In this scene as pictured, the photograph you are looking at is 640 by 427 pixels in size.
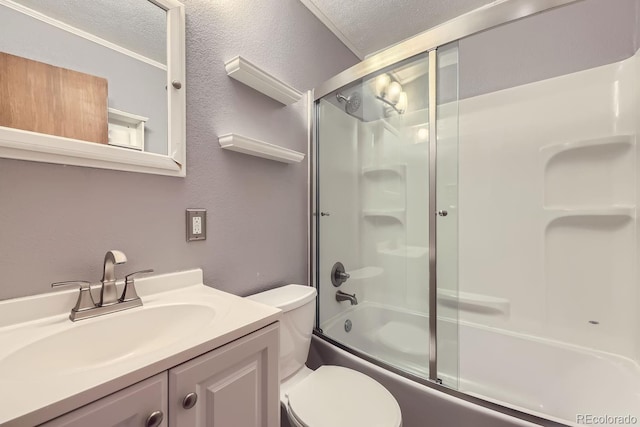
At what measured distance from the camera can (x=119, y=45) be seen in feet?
2.87

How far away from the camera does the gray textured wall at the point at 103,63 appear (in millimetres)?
686

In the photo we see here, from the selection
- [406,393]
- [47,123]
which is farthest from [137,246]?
[406,393]

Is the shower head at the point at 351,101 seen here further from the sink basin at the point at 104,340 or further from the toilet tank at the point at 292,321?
the sink basin at the point at 104,340

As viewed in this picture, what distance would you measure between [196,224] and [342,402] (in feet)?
2.99

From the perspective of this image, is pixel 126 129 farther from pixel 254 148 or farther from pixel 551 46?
pixel 551 46

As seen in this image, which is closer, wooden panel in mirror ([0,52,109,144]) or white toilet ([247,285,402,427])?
wooden panel in mirror ([0,52,109,144])

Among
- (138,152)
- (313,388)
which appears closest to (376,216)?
(313,388)

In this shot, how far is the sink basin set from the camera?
1.89 feet

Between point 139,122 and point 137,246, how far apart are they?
1.44ft

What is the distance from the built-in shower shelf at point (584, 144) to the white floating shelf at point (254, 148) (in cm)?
145

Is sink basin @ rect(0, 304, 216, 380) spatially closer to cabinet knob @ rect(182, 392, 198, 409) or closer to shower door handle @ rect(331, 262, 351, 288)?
cabinet knob @ rect(182, 392, 198, 409)

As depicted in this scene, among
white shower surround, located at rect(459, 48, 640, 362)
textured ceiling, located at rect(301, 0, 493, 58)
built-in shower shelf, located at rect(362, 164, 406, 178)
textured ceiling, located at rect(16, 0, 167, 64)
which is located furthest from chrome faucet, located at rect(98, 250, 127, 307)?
white shower surround, located at rect(459, 48, 640, 362)

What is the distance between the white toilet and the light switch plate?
0.38 m

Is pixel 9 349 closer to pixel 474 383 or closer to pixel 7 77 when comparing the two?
pixel 7 77
